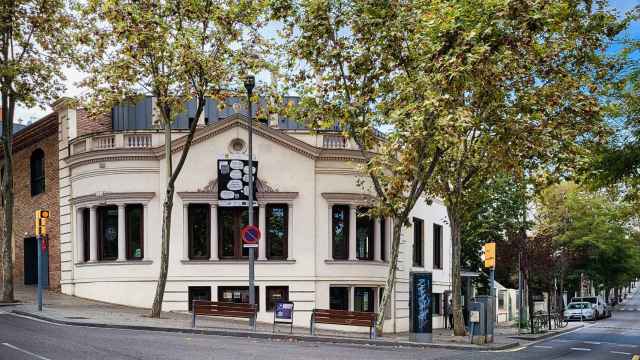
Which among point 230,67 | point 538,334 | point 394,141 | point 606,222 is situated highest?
point 230,67

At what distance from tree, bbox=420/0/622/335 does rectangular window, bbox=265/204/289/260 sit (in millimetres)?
6244

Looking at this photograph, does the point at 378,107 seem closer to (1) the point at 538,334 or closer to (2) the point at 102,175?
(2) the point at 102,175

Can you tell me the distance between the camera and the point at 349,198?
31.4 meters

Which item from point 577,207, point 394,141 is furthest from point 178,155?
point 577,207

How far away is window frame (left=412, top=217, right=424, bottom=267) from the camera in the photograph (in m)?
37.4

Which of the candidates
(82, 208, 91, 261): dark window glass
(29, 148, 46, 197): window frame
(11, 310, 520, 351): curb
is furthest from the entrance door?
(11, 310, 520, 351): curb

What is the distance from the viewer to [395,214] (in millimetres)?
25406

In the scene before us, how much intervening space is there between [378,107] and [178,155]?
9.55 meters

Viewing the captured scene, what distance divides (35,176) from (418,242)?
59.0 feet

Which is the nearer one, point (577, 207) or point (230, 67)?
point (230, 67)

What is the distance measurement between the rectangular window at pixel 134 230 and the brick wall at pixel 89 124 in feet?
13.7

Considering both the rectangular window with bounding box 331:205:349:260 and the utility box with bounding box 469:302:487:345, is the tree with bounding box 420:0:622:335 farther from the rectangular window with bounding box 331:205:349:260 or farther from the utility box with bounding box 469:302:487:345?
the rectangular window with bounding box 331:205:349:260

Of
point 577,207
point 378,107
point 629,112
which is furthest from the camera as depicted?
point 577,207

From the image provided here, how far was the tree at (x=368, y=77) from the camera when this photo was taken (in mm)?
23609
